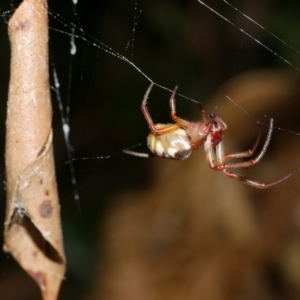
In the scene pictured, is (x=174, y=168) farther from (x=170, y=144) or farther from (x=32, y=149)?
(x=32, y=149)

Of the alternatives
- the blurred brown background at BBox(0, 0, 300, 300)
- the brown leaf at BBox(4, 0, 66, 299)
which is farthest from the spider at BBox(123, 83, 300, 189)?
the blurred brown background at BBox(0, 0, 300, 300)

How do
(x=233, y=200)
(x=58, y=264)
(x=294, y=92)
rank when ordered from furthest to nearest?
(x=233, y=200) < (x=294, y=92) < (x=58, y=264)

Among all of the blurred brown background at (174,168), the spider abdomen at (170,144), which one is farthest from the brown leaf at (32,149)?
the blurred brown background at (174,168)

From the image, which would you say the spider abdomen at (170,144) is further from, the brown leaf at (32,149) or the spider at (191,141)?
the brown leaf at (32,149)

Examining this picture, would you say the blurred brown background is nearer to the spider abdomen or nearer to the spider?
the spider

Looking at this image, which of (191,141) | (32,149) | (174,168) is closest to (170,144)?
(191,141)

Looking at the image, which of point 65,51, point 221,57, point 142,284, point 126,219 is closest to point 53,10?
point 65,51

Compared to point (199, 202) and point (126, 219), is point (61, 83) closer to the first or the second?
point (126, 219)
